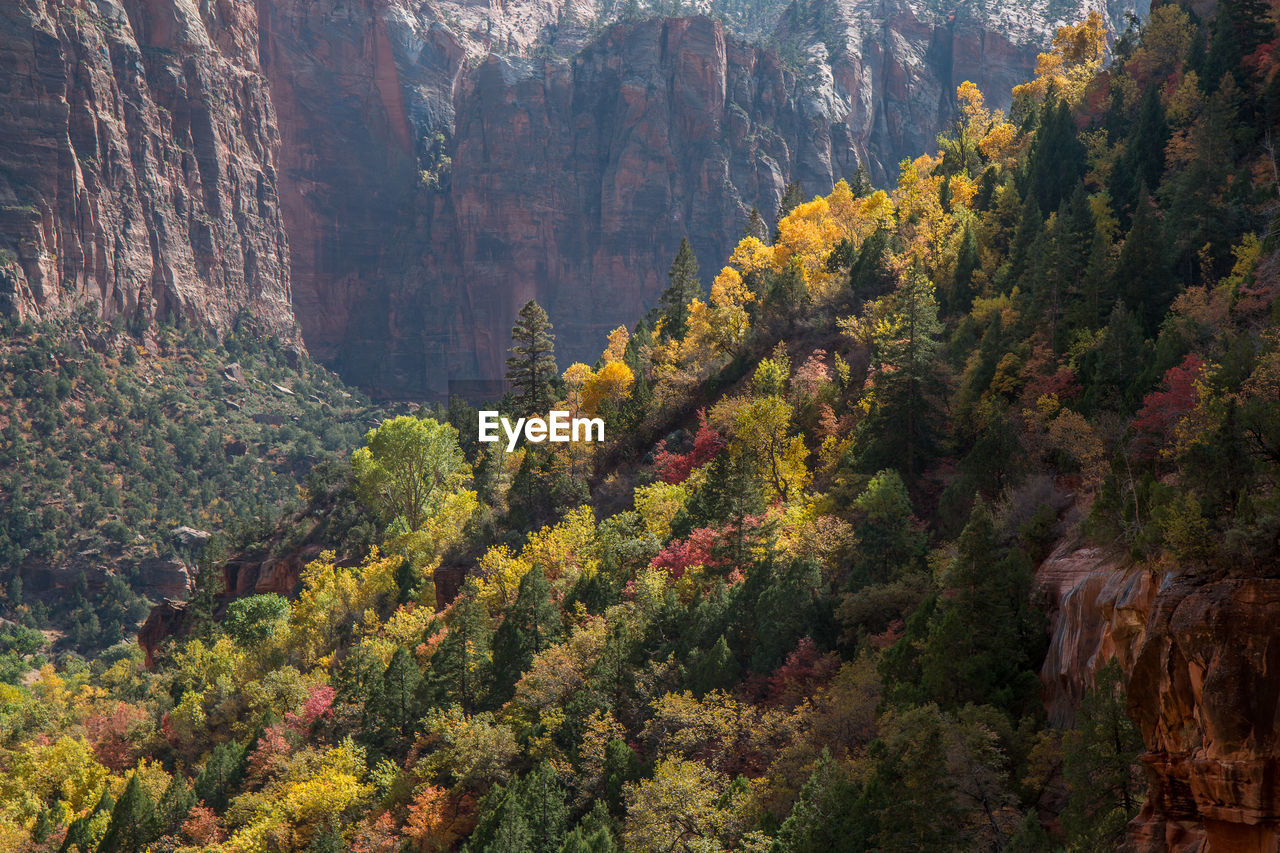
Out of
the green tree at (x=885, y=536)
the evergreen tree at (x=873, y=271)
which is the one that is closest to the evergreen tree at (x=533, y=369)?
the evergreen tree at (x=873, y=271)

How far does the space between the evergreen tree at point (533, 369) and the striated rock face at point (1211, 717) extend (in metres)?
68.4

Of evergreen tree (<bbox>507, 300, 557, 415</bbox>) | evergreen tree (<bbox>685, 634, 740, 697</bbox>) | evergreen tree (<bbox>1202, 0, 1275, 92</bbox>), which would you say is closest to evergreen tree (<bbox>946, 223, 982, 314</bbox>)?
evergreen tree (<bbox>1202, 0, 1275, 92</bbox>)

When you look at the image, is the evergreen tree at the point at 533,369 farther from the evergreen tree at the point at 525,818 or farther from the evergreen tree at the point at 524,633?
the evergreen tree at the point at 525,818

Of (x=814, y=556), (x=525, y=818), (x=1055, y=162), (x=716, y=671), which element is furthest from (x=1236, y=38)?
(x=525, y=818)

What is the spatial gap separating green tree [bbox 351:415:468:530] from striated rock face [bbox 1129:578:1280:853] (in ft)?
255

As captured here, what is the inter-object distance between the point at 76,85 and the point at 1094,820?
690 ft

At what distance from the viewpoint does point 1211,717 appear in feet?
70.3

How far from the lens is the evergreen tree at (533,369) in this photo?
88.5 metres

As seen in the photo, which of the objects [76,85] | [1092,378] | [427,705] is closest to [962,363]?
[1092,378]

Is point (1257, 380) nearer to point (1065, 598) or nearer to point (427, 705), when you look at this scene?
point (1065, 598)

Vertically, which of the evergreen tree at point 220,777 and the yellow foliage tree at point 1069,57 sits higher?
the yellow foliage tree at point 1069,57

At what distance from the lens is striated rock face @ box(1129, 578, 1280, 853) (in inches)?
820

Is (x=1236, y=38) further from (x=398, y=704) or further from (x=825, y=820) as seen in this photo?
(x=398, y=704)

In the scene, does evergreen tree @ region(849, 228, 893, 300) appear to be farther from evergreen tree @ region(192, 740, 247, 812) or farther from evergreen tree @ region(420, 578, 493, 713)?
evergreen tree @ region(192, 740, 247, 812)
